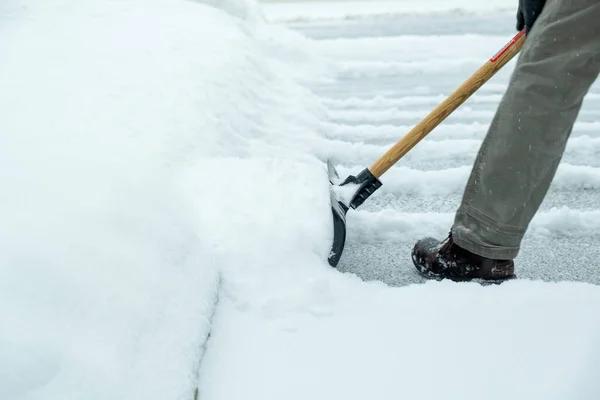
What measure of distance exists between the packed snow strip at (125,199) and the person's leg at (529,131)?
40 centimetres

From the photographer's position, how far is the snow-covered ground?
38.3 inches

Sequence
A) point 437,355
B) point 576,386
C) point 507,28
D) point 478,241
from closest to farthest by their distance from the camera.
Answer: point 576,386
point 437,355
point 478,241
point 507,28

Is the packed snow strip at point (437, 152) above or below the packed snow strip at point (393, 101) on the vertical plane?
above

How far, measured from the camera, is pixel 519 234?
1410 mm

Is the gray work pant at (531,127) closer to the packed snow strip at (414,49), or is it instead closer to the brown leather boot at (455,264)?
the brown leather boot at (455,264)

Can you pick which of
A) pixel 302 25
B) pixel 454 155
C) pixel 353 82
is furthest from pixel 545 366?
pixel 302 25

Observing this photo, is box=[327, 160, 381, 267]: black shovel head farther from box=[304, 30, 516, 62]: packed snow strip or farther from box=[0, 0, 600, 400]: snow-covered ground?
box=[304, 30, 516, 62]: packed snow strip

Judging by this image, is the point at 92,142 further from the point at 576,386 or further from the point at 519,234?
the point at 576,386

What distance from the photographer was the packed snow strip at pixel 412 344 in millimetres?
1107

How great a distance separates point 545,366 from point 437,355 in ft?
0.68

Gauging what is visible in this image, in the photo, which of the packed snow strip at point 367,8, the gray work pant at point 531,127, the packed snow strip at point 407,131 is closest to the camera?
the gray work pant at point 531,127

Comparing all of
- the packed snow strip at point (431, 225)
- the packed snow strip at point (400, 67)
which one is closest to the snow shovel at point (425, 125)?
the packed snow strip at point (431, 225)

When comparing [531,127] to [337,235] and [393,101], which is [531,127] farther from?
[393,101]

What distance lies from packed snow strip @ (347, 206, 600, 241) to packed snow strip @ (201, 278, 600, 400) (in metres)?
0.39
